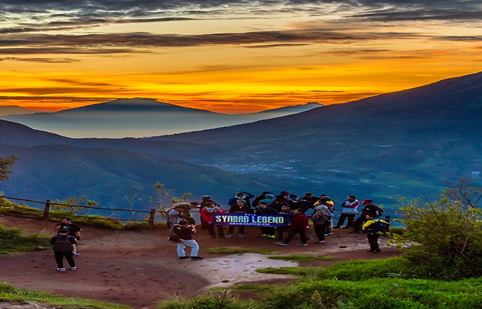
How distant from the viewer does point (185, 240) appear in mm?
25812

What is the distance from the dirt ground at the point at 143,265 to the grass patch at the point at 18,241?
0.85 meters

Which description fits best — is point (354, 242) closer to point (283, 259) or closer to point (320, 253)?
point (320, 253)

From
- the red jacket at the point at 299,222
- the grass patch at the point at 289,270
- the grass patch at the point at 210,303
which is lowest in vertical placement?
the red jacket at the point at 299,222

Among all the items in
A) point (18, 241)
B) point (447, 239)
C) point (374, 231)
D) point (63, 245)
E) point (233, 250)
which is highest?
point (447, 239)

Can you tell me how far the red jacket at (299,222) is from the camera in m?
28.4

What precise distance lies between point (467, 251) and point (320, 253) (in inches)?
313

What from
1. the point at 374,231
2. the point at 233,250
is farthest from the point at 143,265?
the point at 374,231

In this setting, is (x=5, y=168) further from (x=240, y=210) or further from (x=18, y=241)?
(x=240, y=210)

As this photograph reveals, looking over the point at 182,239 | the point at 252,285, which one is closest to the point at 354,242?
the point at 182,239

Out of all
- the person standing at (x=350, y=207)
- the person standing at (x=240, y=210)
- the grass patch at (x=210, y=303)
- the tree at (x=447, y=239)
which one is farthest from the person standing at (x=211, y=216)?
the grass patch at (x=210, y=303)

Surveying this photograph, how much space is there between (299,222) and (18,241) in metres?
10.7

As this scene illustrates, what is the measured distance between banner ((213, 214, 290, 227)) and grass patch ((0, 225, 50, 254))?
6.79 meters

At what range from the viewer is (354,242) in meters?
29.2

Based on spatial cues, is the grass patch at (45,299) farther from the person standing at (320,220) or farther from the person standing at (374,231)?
the person standing at (320,220)
